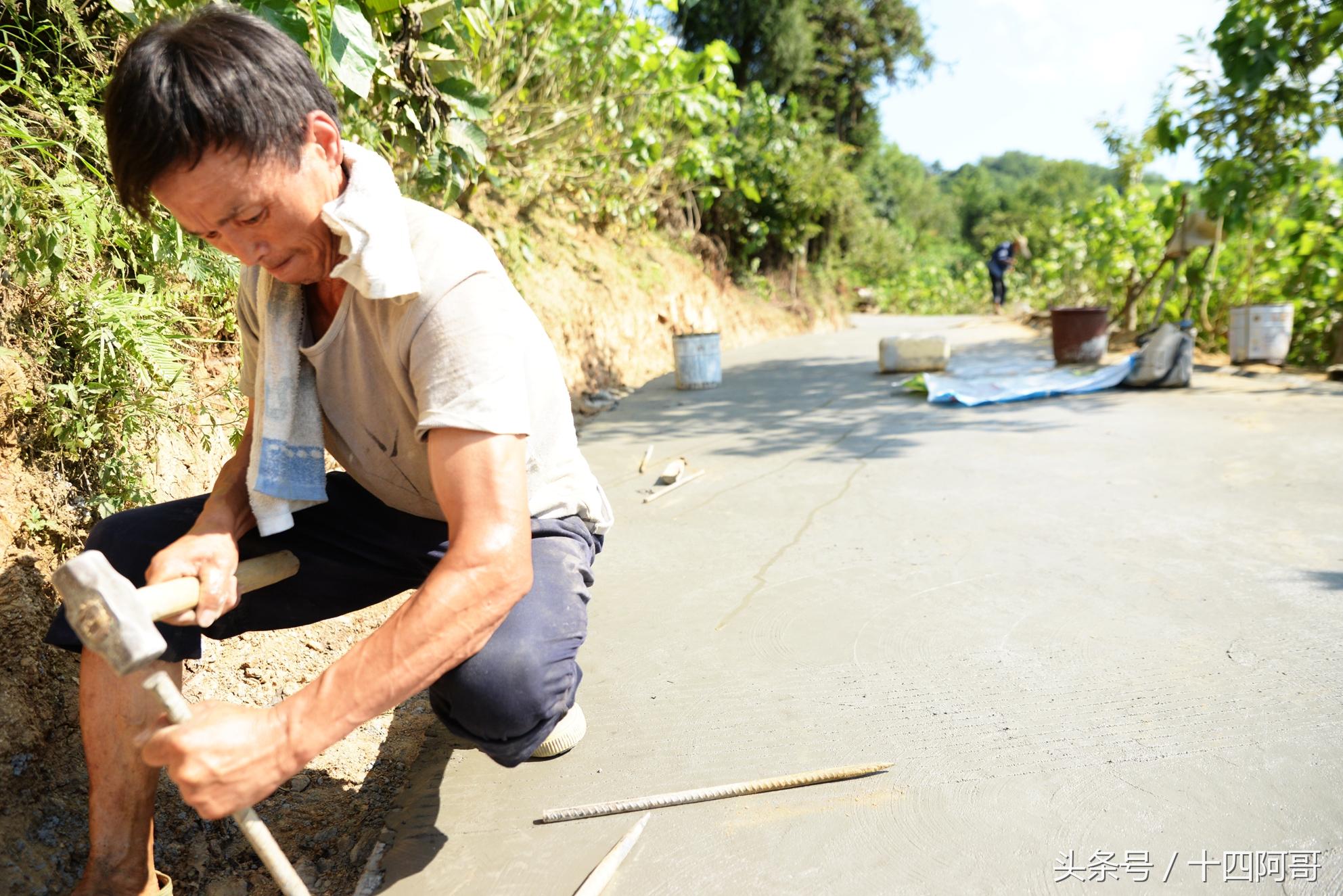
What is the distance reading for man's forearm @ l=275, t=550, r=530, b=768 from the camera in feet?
3.83

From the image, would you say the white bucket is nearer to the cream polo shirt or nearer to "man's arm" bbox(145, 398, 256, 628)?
the cream polo shirt

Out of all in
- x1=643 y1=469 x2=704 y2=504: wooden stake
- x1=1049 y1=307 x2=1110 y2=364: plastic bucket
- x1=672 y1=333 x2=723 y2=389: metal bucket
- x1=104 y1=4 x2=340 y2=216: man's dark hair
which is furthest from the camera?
x1=1049 y1=307 x2=1110 y2=364: plastic bucket

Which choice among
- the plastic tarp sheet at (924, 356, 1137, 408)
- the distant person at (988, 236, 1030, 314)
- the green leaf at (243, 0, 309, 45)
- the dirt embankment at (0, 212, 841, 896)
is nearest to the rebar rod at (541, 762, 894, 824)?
the dirt embankment at (0, 212, 841, 896)

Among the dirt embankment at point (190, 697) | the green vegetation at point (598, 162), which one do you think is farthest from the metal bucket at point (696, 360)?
the dirt embankment at point (190, 697)

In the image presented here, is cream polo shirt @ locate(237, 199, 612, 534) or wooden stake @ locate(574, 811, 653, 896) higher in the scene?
cream polo shirt @ locate(237, 199, 612, 534)

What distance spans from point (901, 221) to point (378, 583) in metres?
24.3

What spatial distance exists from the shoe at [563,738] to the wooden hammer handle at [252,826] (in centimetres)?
60

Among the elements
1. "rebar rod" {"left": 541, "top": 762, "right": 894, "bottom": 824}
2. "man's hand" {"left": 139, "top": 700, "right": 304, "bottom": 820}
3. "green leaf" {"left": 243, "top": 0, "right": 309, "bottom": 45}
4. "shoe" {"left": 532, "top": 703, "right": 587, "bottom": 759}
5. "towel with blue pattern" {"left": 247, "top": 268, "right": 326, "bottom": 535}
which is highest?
"green leaf" {"left": 243, "top": 0, "right": 309, "bottom": 45}

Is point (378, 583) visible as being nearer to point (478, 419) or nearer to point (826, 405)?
point (478, 419)

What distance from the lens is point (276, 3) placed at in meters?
2.14

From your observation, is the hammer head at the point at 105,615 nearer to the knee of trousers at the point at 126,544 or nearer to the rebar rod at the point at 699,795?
the knee of trousers at the point at 126,544

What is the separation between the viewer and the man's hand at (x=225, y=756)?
1.10 m

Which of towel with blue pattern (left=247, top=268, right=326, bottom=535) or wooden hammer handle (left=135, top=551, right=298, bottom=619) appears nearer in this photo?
wooden hammer handle (left=135, top=551, right=298, bottom=619)

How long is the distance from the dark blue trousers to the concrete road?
32cm
